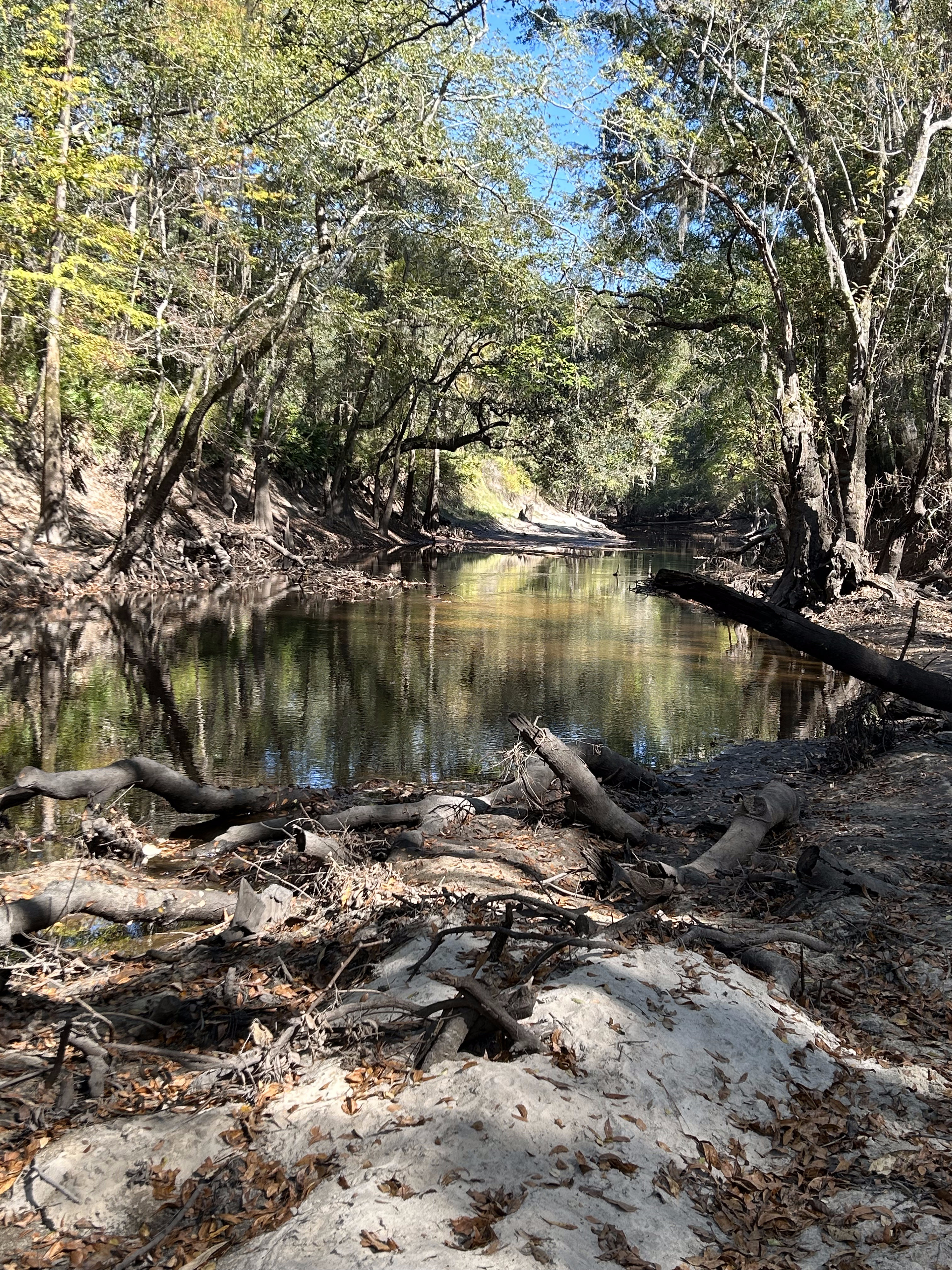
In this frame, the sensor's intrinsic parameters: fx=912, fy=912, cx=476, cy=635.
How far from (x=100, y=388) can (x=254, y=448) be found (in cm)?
1119

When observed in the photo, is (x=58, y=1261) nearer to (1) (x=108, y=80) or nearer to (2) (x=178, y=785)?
(2) (x=178, y=785)

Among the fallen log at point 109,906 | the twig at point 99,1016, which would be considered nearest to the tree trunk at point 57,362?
the fallen log at point 109,906

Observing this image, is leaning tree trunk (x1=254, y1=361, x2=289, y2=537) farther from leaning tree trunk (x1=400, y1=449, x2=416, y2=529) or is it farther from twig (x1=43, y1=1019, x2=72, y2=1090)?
twig (x1=43, y1=1019, x2=72, y2=1090)

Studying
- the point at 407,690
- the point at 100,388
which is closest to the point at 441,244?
the point at 100,388

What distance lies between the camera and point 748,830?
23.8 feet

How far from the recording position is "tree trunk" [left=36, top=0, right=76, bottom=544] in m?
17.9

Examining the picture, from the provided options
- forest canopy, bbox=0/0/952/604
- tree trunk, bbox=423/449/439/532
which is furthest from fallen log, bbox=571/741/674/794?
tree trunk, bbox=423/449/439/532

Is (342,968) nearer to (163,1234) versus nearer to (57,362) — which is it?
(163,1234)

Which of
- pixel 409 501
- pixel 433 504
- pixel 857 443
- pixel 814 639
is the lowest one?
pixel 814 639

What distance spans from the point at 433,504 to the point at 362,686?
122 ft

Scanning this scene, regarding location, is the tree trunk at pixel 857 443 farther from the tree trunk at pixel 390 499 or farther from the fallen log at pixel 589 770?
the tree trunk at pixel 390 499

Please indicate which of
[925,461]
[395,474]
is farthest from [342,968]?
[395,474]

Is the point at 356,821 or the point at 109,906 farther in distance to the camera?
the point at 356,821

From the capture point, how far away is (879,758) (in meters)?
10.3
